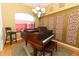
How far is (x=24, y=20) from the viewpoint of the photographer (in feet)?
11.4

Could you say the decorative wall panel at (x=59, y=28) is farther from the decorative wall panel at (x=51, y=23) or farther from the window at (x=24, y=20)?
the window at (x=24, y=20)

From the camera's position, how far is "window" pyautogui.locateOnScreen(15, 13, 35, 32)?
11.6ft

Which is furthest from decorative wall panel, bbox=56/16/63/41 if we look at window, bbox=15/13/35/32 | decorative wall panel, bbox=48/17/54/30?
window, bbox=15/13/35/32

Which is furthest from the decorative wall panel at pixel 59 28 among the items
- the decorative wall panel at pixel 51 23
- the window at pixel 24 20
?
the window at pixel 24 20

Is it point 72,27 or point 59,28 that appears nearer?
point 72,27

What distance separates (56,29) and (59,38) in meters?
0.50

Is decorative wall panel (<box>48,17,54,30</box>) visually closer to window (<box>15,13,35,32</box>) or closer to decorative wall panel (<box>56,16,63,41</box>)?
decorative wall panel (<box>56,16,63,41</box>)

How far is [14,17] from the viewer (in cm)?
385

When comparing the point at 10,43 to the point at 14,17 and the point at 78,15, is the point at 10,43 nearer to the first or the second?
the point at 14,17

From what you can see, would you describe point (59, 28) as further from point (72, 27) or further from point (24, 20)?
point (24, 20)

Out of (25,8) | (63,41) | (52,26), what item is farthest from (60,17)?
(25,8)

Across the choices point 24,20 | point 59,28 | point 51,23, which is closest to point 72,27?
point 59,28

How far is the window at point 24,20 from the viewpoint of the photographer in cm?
353

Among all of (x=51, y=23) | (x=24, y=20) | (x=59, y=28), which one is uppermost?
(x=24, y=20)
